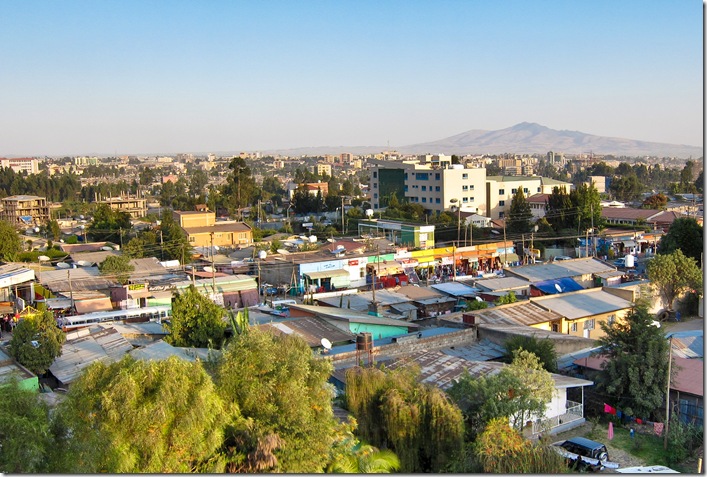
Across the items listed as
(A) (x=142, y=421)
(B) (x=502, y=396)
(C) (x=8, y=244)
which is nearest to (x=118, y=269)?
(C) (x=8, y=244)

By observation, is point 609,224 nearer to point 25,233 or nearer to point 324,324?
point 324,324

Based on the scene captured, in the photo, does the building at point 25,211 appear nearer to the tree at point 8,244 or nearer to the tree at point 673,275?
the tree at point 8,244

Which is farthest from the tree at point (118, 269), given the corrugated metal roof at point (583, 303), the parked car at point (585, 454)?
the parked car at point (585, 454)

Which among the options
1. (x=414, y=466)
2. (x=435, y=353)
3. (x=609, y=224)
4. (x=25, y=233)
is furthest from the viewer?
(x=25, y=233)

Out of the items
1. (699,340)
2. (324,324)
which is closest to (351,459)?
(324,324)

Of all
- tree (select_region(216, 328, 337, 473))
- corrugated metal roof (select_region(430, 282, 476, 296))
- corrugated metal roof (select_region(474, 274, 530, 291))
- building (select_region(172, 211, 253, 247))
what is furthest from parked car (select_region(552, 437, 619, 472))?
building (select_region(172, 211, 253, 247))

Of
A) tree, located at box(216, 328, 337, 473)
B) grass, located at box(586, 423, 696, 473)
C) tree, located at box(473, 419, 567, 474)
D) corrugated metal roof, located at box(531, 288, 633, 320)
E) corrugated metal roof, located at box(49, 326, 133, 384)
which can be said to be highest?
tree, located at box(216, 328, 337, 473)

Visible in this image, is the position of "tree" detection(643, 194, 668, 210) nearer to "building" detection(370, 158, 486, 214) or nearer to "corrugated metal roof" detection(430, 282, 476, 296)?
"building" detection(370, 158, 486, 214)
